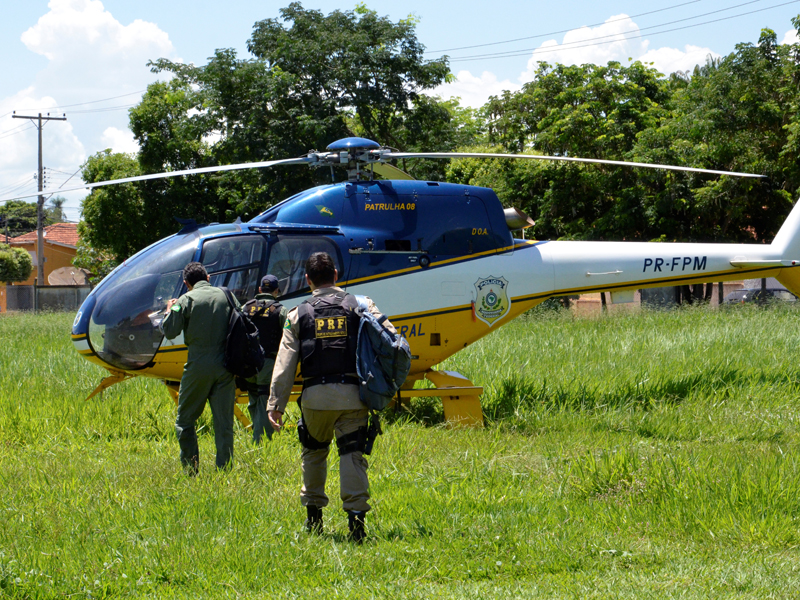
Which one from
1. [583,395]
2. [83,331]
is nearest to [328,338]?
[83,331]

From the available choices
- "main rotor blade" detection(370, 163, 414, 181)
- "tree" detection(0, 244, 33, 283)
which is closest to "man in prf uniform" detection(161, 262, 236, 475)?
"main rotor blade" detection(370, 163, 414, 181)

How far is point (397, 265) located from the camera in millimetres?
7711

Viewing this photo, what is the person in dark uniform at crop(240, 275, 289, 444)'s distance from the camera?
6.55 metres

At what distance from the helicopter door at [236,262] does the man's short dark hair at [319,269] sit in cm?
273

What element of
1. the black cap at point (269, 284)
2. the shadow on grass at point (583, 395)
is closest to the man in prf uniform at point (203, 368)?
the black cap at point (269, 284)

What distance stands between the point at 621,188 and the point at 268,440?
17359 mm

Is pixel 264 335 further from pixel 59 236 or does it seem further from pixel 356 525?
pixel 59 236

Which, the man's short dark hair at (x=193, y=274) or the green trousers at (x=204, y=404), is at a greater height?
the man's short dark hair at (x=193, y=274)

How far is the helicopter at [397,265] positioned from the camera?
6.88m

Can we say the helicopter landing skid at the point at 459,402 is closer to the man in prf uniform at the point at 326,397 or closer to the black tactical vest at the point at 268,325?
the black tactical vest at the point at 268,325

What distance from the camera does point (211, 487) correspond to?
511 centimetres

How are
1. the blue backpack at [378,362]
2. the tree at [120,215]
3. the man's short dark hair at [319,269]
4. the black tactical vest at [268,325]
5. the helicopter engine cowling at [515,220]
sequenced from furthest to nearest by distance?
the tree at [120,215] < the helicopter engine cowling at [515,220] < the black tactical vest at [268,325] < the man's short dark hair at [319,269] < the blue backpack at [378,362]

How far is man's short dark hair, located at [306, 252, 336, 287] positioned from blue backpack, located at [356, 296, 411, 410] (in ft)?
1.44

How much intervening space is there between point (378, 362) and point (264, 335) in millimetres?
2491
